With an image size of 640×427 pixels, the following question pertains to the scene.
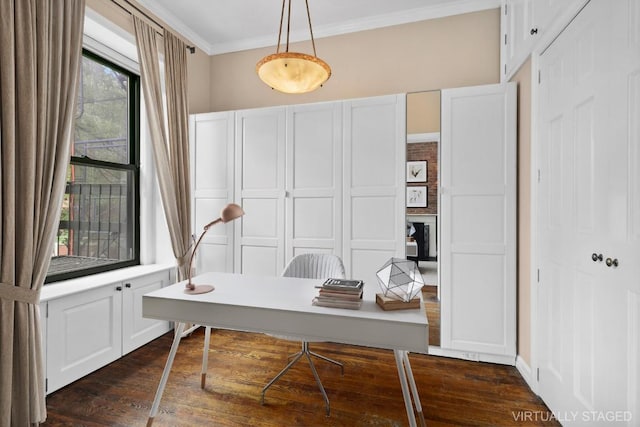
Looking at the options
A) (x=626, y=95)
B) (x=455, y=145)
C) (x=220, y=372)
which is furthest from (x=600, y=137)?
(x=220, y=372)

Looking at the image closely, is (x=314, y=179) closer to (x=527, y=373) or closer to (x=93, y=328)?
(x=93, y=328)

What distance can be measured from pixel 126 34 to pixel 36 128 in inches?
50.1

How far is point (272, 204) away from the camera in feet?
10.2

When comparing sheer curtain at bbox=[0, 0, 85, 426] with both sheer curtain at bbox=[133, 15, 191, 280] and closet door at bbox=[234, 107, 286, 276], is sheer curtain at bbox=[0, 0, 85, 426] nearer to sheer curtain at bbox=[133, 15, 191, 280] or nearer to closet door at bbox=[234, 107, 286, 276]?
sheer curtain at bbox=[133, 15, 191, 280]

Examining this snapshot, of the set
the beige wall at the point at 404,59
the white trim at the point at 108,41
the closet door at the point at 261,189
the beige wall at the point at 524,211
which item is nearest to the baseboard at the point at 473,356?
the beige wall at the point at 524,211

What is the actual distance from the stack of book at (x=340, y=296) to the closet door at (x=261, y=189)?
5.08ft

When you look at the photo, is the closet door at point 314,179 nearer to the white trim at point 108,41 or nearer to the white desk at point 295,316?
the white desk at point 295,316

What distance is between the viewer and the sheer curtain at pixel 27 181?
1719 mm

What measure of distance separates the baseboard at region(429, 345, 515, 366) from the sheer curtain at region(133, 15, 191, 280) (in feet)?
7.72

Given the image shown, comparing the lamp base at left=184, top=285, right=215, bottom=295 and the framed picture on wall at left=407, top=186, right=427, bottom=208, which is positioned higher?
A: the framed picture on wall at left=407, top=186, right=427, bottom=208

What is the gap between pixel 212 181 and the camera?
3318 millimetres

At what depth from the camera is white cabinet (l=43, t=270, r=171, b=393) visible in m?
2.12

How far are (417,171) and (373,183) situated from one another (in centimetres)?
37

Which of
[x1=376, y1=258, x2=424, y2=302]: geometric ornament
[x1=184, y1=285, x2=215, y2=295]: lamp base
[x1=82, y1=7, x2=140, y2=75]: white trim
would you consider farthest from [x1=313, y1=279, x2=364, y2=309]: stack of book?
[x1=82, y1=7, x2=140, y2=75]: white trim
